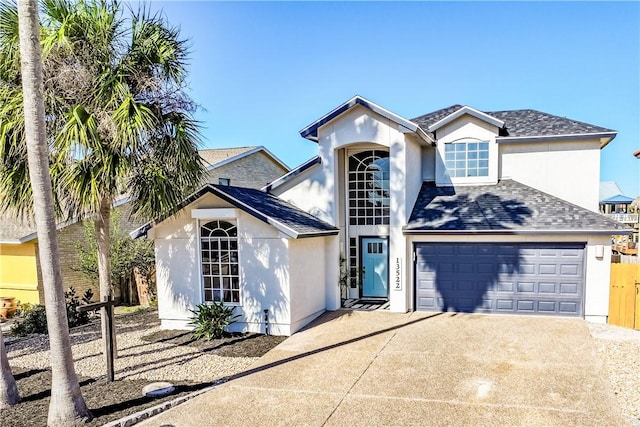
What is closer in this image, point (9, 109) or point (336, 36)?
point (9, 109)

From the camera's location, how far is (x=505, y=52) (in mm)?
13445

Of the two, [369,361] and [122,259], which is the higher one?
[122,259]

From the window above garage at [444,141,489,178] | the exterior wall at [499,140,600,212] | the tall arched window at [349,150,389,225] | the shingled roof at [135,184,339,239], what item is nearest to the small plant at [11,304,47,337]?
the shingled roof at [135,184,339,239]

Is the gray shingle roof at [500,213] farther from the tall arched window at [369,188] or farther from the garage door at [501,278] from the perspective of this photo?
the tall arched window at [369,188]

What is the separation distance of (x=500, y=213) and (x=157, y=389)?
1086 cm

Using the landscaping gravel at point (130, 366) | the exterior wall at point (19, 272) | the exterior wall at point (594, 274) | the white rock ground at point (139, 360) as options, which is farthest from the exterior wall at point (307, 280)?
the exterior wall at point (19, 272)

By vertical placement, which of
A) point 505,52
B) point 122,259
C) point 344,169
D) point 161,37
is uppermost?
point 505,52

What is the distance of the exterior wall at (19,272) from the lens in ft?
48.8

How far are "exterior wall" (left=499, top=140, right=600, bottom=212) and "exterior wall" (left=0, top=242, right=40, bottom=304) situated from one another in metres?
17.8

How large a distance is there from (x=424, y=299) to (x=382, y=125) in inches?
227

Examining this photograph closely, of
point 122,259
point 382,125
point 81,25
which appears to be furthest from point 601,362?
point 122,259

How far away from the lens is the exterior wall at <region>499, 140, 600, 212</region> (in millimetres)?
13938

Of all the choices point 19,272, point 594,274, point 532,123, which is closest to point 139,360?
point 19,272

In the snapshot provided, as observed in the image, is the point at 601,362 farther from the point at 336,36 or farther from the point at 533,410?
the point at 336,36
